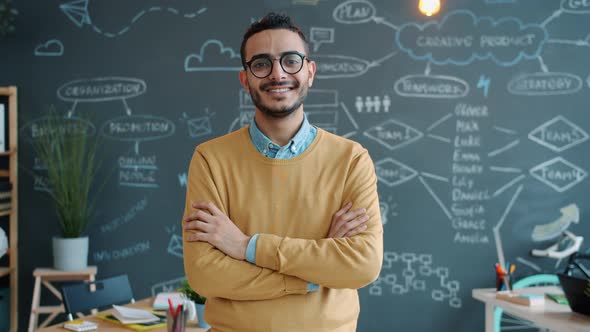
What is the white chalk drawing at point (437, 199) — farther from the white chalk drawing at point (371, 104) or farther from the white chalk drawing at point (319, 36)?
the white chalk drawing at point (319, 36)

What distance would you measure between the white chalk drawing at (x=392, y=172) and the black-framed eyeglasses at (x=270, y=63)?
101 inches

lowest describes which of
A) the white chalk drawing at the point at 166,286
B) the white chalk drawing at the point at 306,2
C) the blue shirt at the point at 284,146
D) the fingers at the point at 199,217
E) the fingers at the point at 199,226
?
the white chalk drawing at the point at 166,286

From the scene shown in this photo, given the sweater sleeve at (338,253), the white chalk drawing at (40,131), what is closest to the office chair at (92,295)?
the white chalk drawing at (40,131)

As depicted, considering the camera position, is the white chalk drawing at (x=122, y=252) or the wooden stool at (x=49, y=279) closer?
the wooden stool at (x=49, y=279)

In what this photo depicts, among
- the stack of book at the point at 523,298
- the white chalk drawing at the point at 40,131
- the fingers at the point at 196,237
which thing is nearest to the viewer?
the fingers at the point at 196,237

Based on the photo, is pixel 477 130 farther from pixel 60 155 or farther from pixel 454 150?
pixel 60 155

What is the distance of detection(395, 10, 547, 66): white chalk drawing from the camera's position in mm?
4195

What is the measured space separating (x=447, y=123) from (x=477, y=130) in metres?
0.21

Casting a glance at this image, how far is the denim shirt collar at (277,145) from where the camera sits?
1.75m

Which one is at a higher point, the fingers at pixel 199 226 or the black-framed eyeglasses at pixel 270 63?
the black-framed eyeglasses at pixel 270 63

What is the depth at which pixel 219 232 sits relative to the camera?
1.71m

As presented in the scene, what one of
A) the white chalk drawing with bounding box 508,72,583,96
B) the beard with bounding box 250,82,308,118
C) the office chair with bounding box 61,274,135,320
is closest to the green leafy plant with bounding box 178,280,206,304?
the office chair with bounding box 61,274,135,320

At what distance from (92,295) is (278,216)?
1.76 m

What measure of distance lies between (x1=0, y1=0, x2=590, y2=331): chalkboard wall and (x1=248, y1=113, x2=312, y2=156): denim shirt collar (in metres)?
2.42
